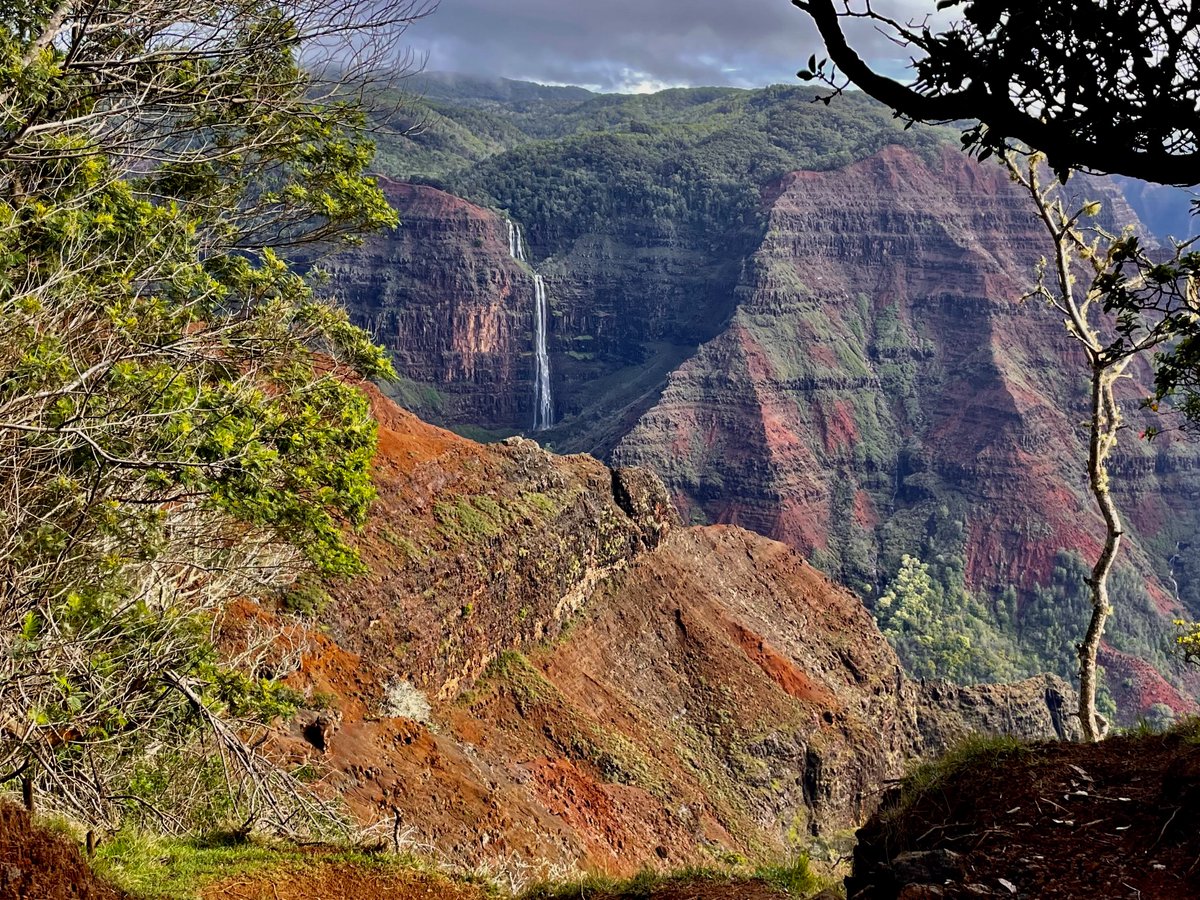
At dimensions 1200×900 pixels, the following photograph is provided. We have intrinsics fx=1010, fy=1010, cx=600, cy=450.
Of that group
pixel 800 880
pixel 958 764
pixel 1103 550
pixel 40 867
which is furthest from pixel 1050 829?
pixel 1103 550

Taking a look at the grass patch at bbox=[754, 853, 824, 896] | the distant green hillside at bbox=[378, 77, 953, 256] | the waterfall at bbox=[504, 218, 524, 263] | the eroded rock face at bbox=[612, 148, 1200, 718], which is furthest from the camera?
the distant green hillside at bbox=[378, 77, 953, 256]

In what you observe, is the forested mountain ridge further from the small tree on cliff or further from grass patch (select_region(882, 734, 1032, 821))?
the small tree on cliff

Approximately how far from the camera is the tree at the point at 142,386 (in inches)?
352

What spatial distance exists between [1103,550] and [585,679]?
22409 mm

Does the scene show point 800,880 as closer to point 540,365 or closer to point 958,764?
point 958,764

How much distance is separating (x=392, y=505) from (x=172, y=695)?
773 inches

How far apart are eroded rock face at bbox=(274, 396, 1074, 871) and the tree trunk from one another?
10.4 ft

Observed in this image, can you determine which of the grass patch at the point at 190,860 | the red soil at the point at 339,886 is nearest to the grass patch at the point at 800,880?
the red soil at the point at 339,886

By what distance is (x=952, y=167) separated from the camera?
155125mm

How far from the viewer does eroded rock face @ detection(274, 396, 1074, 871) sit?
23547mm

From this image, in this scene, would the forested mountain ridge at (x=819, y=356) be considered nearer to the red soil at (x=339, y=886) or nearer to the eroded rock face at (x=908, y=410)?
the eroded rock face at (x=908, y=410)

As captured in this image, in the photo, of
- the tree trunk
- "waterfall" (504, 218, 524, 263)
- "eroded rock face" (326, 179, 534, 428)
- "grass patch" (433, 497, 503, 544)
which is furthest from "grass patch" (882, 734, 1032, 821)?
"waterfall" (504, 218, 524, 263)

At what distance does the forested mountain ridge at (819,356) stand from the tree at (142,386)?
284ft

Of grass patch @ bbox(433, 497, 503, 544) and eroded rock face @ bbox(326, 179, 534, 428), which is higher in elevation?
eroded rock face @ bbox(326, 179, 534, 428)
